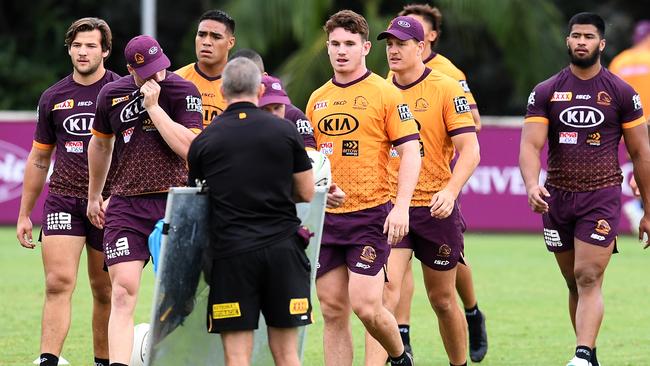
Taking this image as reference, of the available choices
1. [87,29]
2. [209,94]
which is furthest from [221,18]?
[87,29]

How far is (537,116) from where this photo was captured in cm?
995

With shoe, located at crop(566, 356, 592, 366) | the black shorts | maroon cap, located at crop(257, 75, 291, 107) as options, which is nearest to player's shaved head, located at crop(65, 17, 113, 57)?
maroon cap, located at crop(257, 75, 291, 107)

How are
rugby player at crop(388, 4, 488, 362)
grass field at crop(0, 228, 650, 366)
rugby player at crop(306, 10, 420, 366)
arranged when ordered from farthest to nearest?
rugby player at crop(388, 4, 488, 362)
grass field at crop(0, 228, 650, 366)
rugby player at crop(306, 10, 420, 366)

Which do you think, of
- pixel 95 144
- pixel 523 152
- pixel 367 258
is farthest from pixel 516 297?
pixel 95 144

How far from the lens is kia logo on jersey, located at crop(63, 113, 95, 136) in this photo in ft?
30.9

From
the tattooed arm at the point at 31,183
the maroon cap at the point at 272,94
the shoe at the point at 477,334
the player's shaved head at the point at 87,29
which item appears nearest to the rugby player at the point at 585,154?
the shoe at the point at 477,334

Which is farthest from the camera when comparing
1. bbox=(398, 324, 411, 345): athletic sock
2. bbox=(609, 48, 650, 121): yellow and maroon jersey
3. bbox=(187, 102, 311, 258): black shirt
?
bbox=(609, 48, 650, 121): yellow and maroon jersey

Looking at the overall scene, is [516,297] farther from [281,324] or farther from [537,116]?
[281,324]

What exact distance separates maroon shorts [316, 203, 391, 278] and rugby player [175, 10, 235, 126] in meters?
1.55

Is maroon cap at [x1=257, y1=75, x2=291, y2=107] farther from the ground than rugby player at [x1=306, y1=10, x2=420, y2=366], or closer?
farther from the ground

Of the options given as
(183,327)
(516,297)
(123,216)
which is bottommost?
(516,297)

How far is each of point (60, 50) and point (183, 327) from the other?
24.8m

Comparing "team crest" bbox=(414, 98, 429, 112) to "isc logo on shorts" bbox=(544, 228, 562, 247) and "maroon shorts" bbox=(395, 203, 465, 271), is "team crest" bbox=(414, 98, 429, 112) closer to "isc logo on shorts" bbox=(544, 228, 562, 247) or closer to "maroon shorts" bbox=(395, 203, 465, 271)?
"maroon shorts" bbox=(395, 203, 465, 271)

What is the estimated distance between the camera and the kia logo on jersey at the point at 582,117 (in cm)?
974
